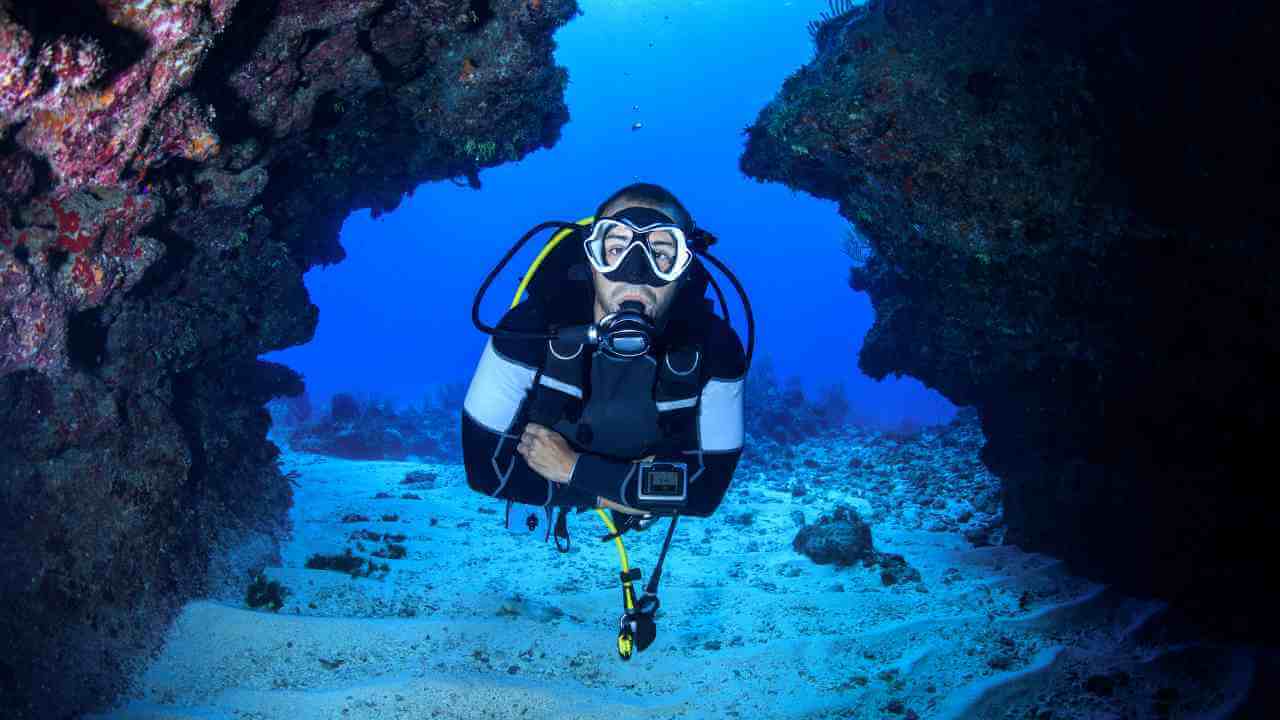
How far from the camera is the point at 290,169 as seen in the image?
6566 mm

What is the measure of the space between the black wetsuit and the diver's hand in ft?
0.57

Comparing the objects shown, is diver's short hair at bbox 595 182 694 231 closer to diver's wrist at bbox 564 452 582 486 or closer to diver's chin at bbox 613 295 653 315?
diver's chin at bbox 613 295 653 315

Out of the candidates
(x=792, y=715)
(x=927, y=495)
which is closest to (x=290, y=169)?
(x=792, y=715)

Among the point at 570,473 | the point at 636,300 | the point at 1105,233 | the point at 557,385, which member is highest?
the point at 1105,233

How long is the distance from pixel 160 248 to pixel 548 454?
3832 mm

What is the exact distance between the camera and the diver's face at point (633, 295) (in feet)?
12.1

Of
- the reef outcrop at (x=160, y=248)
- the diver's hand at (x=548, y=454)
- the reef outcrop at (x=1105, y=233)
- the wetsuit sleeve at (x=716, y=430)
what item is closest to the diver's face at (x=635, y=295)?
the wetsuit sleeve at (x=716, y=430)

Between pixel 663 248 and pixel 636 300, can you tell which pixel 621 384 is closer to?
pixel 636 300

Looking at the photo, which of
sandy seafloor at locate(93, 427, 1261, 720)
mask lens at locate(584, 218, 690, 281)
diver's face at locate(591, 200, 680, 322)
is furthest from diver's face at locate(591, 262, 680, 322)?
sandy seafloor at locate(93, 427, 1261, 720)

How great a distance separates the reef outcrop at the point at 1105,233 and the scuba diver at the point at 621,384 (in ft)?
10.8

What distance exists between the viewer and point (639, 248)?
3695 mm

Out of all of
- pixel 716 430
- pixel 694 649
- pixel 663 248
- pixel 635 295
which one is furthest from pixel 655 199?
pixel 694 649

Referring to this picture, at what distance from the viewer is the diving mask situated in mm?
3678

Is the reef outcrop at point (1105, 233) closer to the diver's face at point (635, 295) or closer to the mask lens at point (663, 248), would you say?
the mask lens at point (663, 248)
